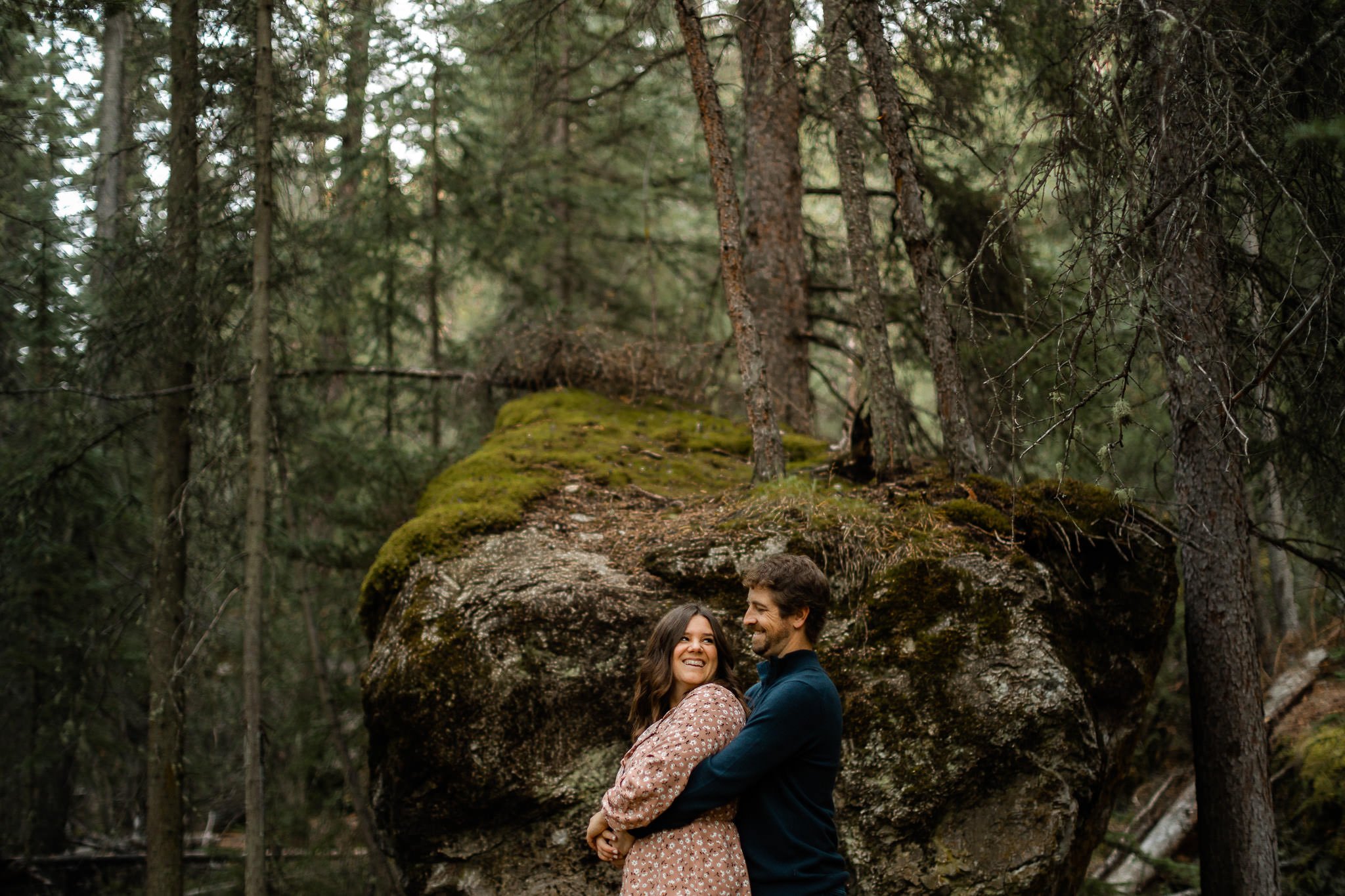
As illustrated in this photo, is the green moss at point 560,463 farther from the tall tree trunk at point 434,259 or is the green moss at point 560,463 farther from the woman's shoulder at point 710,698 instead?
the woman's shoulder at point 710,698

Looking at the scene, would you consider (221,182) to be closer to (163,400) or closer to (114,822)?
(163,400)

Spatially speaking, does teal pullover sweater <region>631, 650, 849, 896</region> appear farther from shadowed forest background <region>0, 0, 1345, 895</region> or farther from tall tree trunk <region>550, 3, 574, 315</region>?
tall tree trunk <region>550, 3, 574, 315</region>

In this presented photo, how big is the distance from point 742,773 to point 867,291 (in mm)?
3980

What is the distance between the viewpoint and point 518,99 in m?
10.7

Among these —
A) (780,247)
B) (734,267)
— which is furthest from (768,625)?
(780,247)

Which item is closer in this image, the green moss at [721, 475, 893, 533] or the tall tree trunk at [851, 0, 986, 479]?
the green moss at [721, 475, 893, 533]

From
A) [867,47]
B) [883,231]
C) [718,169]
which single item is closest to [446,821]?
[718,169]

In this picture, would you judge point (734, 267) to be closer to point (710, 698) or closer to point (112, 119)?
point (710, 698)

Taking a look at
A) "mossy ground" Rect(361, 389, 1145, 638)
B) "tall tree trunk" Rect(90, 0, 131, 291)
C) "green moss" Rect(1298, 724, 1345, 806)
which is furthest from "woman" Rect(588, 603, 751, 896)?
"tall tree trunk" Rect(90, 0, 131, 291)

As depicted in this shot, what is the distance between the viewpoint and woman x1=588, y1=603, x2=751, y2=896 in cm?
268

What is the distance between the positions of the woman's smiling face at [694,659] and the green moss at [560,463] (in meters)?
2.80

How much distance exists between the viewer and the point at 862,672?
14.9 ft

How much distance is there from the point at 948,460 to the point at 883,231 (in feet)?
21.3

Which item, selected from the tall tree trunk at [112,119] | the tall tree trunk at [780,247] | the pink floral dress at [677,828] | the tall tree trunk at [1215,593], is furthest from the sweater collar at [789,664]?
the tall tree trunk at [112,119]
